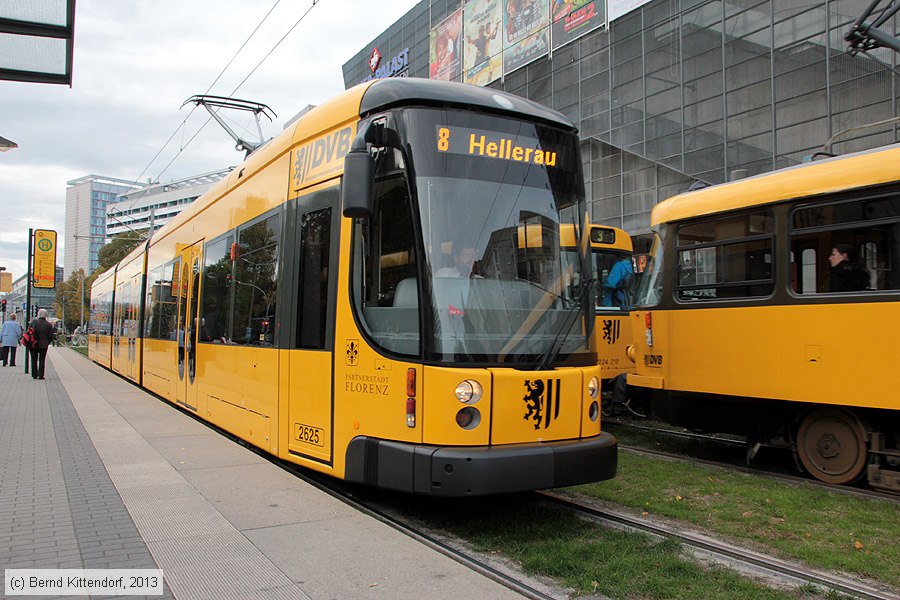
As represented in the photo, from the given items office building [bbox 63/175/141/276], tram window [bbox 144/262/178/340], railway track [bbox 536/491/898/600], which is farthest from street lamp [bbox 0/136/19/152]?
office building [bbox 63/175/141/276]

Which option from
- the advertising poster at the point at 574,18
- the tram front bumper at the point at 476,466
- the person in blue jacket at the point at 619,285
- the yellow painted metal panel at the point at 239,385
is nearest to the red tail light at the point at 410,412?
the tram front bumper at the point at 476,466

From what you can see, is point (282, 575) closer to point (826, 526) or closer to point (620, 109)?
point (826, 526)

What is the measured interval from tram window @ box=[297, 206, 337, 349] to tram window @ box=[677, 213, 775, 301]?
460 centimetres

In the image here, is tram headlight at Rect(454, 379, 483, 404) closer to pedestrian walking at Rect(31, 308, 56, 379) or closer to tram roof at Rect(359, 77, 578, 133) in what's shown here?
tram roof at Rect(359, 77, 578, 133)

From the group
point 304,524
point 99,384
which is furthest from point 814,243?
point 99,384

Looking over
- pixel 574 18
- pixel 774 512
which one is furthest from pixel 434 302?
pixel 574 18

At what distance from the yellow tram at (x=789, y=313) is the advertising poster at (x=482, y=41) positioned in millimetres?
26000

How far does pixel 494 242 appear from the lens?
534 cm

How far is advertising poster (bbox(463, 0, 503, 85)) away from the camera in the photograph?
32.6 meters

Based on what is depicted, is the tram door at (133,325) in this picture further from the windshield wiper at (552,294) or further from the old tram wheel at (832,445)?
the old tram wheel at (832,445)

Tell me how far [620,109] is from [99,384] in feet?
66.3

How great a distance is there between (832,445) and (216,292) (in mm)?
7501

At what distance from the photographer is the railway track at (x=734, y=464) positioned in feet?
22.0

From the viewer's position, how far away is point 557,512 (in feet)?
19.3
